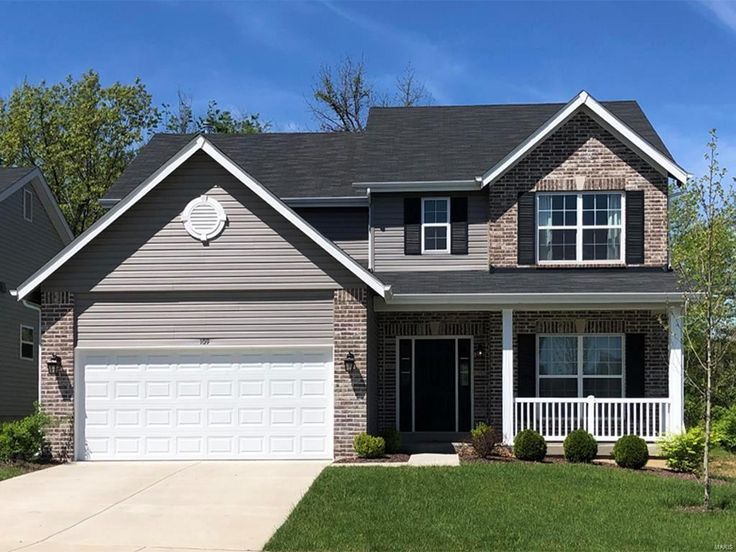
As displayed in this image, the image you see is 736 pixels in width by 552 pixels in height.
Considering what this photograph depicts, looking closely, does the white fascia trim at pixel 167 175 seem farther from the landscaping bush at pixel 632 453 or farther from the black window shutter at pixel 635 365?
the black window shutter at pixel 635 365

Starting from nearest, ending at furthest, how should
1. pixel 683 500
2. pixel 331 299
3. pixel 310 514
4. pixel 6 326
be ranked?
pixel 310 514
pixel 683 500
pixel 331 299
pixel 6 326

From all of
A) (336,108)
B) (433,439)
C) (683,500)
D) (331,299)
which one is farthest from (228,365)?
(336,108)

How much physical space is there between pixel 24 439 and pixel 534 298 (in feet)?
32.5

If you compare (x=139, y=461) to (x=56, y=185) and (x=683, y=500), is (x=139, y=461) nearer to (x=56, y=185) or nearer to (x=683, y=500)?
(x=683, y=500)

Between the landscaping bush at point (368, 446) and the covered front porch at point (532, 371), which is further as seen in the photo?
the covered front porch at point (532, 371)

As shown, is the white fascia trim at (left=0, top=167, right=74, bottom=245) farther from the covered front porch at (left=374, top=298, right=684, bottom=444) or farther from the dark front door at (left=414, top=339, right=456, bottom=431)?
the dark front door at (left=414, top=339, right=456, bottom=431)

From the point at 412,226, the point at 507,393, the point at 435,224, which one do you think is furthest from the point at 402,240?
the point at 507,393

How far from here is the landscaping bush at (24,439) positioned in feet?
54.6

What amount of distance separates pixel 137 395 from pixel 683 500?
10.0 metres

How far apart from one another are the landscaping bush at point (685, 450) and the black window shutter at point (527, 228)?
5048 mm

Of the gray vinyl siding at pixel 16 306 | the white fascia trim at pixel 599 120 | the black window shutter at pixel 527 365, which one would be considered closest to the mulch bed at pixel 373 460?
the black window shutter at pixel 527 365

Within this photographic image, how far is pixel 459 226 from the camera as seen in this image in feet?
65.7

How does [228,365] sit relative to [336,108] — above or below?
below

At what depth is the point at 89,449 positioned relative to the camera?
17.4 m
